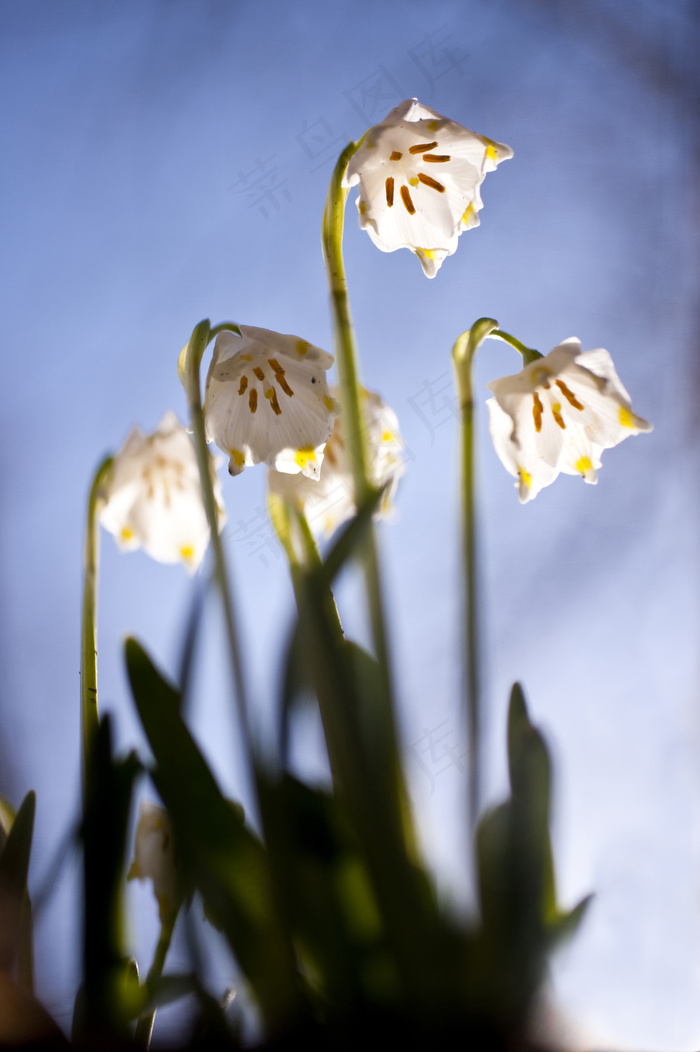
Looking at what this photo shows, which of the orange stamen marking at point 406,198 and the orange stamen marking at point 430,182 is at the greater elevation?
the orange stamen marking at point 430,182

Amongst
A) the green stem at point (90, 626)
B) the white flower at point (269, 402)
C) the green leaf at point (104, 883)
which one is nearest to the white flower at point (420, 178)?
the white flower at point (269, 402)

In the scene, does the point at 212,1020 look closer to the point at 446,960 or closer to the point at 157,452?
the point at 446,960

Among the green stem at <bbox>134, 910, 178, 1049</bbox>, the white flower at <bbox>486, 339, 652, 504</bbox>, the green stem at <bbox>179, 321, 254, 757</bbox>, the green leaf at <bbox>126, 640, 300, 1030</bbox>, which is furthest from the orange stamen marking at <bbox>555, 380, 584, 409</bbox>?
the green stem at <bbox>134, 910, 178, 1049</bbox>

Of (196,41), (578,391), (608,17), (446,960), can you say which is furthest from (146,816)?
(608,17)

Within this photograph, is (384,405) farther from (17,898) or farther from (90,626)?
(17,898)

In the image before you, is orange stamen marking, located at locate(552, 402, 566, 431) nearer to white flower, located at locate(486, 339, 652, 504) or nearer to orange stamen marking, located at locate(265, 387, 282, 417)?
white flower, located at locate(486, 339, 652, 504)

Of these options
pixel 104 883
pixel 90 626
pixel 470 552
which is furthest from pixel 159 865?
pixel 470 552

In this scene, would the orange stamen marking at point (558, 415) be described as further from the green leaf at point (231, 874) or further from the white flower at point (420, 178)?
the green leaf at point (231, 874)
